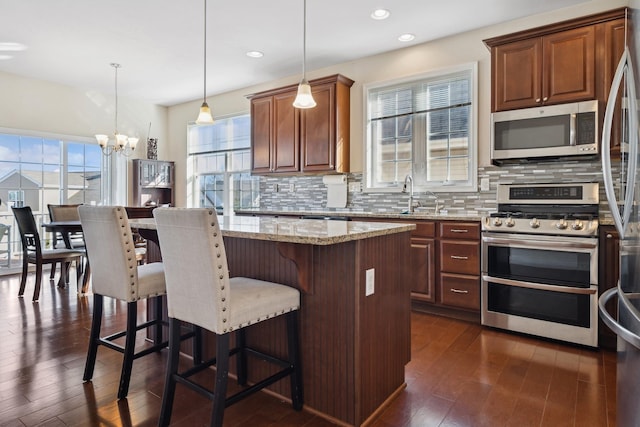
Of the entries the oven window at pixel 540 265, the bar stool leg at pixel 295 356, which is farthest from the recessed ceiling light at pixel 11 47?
the oven window at pixel 540 265

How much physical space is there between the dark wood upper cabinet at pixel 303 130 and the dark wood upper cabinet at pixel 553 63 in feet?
5.61

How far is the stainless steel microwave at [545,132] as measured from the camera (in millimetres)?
2854

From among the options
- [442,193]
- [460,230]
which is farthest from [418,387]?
[442,193]

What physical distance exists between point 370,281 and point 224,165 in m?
4.75

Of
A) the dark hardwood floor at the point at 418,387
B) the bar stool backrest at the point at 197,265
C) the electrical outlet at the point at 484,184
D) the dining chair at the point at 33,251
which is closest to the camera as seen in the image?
the bar stool backrest at the point at 197,265

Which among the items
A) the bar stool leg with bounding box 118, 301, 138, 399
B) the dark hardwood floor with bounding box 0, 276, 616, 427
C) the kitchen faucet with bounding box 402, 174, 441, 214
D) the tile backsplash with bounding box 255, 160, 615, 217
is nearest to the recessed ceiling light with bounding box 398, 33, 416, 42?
the kitchen faucet with bounding box 402, 174, 441, 214

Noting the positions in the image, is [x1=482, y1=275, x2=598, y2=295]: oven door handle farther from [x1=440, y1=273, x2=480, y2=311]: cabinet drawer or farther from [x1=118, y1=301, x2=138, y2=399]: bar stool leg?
[x1=118, y1=301, x2=138, y2=399]: bar stool leg

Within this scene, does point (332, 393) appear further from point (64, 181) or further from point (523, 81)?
point (64, 181)

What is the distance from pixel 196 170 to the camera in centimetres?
649

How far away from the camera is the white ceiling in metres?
3.36

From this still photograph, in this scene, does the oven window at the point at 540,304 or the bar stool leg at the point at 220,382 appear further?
the oven window at the point at 540,304

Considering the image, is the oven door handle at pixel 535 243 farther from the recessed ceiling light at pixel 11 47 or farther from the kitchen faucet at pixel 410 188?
the recessed ceiling light at pixel 11 47

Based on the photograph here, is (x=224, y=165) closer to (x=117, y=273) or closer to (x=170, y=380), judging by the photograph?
(x=117, y=273)

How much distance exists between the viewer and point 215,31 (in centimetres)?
388
